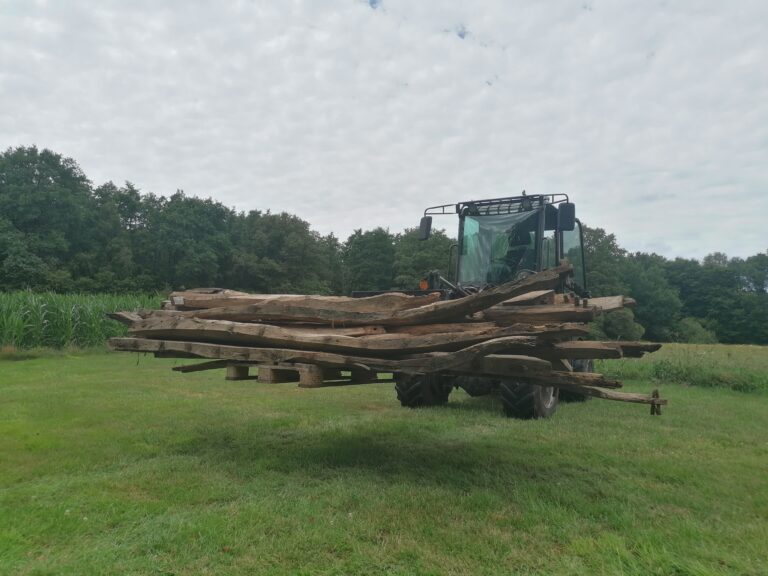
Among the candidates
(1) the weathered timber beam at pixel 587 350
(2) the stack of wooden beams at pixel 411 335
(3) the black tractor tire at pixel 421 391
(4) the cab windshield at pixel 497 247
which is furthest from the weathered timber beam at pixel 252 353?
(4) the cab windshield at pixel 497 247

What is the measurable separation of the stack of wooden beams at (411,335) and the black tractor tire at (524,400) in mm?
2387

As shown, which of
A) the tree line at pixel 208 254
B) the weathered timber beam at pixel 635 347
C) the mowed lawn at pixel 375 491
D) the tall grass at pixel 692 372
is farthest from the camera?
the tree line at pixel 208 254

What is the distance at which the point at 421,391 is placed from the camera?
8.08m

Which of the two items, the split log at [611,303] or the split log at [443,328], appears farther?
the split log at [611,303]

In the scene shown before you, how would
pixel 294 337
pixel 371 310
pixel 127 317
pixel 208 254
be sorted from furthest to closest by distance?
pixel 208 254 < pixel 127 317 < pixel 371 310 < pixel 294 337

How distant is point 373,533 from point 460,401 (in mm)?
5737

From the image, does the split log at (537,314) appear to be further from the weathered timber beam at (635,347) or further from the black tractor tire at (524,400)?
the black tractor tire at (524,400)

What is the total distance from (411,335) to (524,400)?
11.2ft

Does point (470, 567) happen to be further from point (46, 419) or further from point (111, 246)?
point (111, 246)

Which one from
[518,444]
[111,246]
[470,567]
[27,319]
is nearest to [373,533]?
[470,567]

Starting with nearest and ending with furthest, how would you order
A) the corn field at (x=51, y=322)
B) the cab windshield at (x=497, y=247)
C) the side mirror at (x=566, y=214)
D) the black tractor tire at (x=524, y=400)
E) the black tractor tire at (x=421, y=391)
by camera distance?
1. the black tractor tire at (x=524, y=400)
2. the side mirror at (x=566, y=214)
3. the cab windshield at (x=497, y=247)
4. the black tractor tire at (x=421, y=391)
5. the corn field at (x=51, y=322)

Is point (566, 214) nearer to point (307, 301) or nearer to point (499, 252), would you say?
point (499, 252)

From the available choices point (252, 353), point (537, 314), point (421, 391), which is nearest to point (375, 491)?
point (252, 353)

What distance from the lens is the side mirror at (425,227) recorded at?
8117mm
